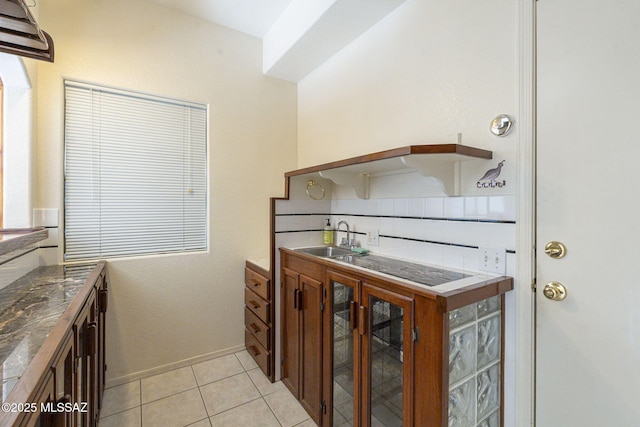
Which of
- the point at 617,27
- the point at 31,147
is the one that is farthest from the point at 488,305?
the point at 31,147

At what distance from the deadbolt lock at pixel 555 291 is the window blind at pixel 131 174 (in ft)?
7.72

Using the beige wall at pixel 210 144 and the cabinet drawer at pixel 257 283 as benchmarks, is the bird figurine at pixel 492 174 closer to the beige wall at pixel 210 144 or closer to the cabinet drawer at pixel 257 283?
the cabinet drawer at pixel 257 283

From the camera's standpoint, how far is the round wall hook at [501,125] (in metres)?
1.31

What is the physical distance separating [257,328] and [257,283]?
1.22 feet

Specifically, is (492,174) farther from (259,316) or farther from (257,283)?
(259,316)

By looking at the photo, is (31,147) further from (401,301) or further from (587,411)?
(587,411)

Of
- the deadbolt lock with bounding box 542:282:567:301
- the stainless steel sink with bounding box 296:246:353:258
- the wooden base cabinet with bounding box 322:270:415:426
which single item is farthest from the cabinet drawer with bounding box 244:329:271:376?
the deadbolt lock with bounding box 542:282:567:301

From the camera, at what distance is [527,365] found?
1.24 m

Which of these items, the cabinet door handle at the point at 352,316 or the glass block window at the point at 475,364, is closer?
the glass block window at the point at 475,364

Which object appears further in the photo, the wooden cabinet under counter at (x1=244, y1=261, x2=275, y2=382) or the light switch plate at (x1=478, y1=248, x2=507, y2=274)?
the wooden cabinet under counter at (x1=244, y1=261, x2=275, y2=382)

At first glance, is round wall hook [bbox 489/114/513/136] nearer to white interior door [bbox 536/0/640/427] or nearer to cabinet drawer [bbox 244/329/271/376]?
white interior door [bbox 536/0/640/427]

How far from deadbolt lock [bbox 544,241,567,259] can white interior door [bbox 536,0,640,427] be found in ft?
0.05

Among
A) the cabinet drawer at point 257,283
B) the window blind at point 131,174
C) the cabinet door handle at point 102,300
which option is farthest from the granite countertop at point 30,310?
the cabinet drawer at point 257,283

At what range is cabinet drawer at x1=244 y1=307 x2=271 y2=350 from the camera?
7.38ft
